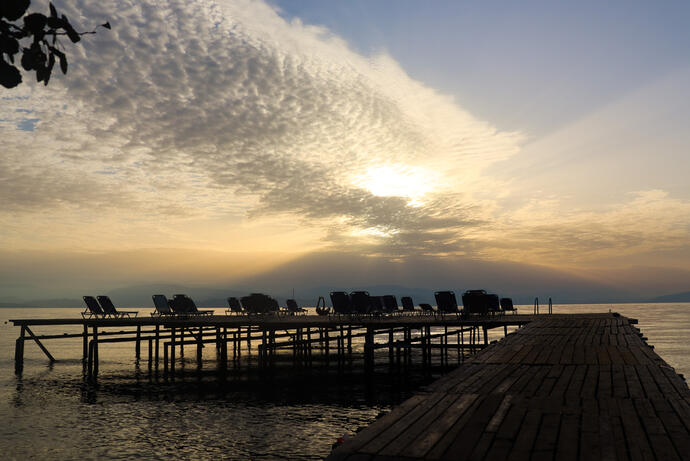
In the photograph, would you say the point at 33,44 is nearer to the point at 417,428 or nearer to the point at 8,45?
the point at 8,45

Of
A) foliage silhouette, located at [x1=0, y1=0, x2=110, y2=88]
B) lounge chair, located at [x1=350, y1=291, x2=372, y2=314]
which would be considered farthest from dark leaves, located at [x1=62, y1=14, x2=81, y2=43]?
lounge chair, located at [x1=350, y1=291, x2=372, y2=314]

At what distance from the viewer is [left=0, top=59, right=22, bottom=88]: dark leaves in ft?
8.16

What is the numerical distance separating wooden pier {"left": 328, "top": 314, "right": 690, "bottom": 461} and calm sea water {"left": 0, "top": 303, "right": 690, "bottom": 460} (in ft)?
22.6

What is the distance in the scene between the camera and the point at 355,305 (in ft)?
76.4

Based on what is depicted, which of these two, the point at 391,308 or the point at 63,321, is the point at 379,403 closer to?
the point at 391,308

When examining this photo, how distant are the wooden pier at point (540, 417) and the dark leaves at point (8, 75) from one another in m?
2.65

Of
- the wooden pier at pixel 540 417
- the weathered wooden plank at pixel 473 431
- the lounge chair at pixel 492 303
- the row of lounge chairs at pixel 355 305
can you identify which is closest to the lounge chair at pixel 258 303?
the row of lounge chairs at pixel 355 305

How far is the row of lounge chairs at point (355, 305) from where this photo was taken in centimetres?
2231

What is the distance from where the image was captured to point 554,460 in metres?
3.46

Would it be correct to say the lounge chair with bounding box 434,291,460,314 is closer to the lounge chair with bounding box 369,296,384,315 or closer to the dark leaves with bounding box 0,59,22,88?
the lounge chair with bounding box 369,296,384,315

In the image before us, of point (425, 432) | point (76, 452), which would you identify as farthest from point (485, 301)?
point (425, 432)

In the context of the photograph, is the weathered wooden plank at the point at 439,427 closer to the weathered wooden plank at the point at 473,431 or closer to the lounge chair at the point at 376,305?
the weathered wooden plank at the point at 473,431

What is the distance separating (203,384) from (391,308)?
9195 mm

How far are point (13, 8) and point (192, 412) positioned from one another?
16352 mm
